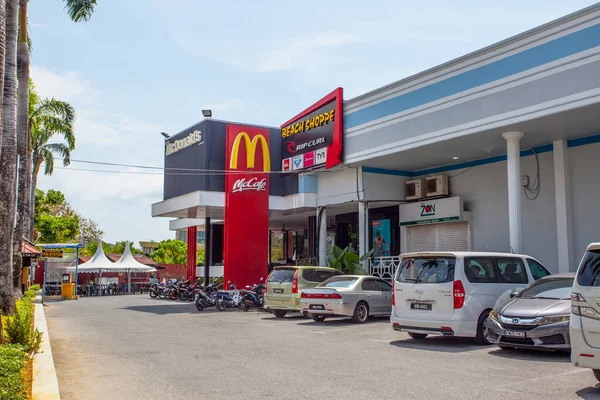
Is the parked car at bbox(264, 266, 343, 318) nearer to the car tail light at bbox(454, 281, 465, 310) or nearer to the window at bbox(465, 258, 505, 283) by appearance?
the window at bbox(465, 258, 505, 283)

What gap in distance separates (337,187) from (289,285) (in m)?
7.37

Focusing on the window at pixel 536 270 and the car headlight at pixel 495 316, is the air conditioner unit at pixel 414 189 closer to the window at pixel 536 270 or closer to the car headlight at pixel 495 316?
the window at pixel 536 270

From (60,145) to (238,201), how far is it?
20.2 metres

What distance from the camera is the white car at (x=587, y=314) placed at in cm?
702

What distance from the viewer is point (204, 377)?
8.50 metres

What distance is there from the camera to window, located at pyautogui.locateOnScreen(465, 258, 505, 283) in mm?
11609

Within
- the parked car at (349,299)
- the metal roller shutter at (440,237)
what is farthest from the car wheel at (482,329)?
the metal roller shutter at (440,237)

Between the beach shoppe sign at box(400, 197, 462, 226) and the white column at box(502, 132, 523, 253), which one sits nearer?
the white column at box(502, 132, 523, 253)

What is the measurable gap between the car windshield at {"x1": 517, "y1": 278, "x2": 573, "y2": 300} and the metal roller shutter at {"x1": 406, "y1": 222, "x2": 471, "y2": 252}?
1179 centimetres

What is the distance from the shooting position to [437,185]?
23.1 metres

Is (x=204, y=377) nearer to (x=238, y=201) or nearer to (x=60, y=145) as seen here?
(x=238, y=201)

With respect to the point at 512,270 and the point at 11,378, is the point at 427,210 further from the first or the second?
the point at 11,378

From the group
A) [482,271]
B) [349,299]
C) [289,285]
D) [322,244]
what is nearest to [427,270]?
[482,271]

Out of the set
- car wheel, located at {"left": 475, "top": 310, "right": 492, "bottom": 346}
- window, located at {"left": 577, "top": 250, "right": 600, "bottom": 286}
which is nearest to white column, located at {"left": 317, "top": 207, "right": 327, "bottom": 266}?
car wheel, located at {"left": 475, "top": 310, "right": 492, "bottom": 346}
